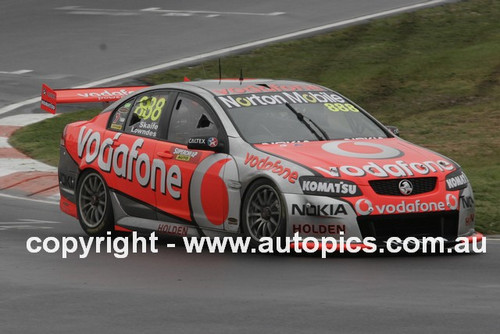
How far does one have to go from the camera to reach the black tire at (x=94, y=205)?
11328 millimetres

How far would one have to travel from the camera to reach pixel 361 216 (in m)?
9.51

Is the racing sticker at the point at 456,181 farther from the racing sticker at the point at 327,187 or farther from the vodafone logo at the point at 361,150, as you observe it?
the racing sticker at the point at 327,187

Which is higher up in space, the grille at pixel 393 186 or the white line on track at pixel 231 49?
the grille at pixel 393 186

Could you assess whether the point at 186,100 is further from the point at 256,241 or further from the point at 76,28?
the point at 76,28

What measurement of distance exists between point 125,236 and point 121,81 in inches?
418

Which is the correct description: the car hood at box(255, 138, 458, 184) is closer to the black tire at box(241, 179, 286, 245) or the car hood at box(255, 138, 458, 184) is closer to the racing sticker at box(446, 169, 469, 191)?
the racing sticker at box(446, 169, 469, 191)

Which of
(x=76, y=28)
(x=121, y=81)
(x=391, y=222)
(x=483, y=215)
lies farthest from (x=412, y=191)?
(x=76, y=28)

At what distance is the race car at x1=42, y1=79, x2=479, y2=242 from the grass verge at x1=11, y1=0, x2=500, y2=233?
3562 millimetres

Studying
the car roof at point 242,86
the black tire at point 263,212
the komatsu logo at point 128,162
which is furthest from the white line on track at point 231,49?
the black tire at point 263,212

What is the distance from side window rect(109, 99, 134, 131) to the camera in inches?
456

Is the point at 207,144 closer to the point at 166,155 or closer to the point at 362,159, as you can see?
the point at 166,155

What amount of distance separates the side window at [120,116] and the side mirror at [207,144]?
1384mm

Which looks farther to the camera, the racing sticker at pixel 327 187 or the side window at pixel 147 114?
the side window at pixel 147 114

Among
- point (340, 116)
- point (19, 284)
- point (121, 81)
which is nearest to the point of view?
point (19, 284)
